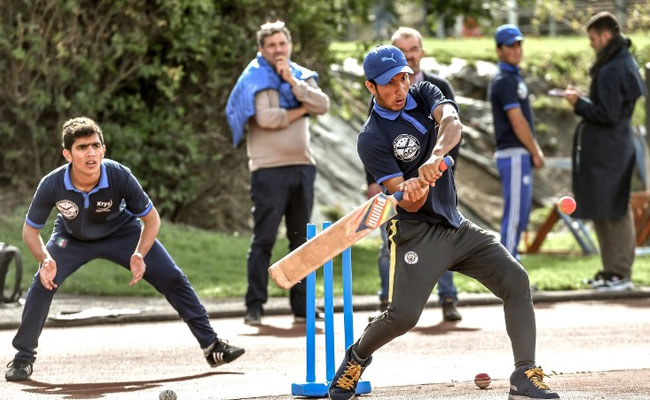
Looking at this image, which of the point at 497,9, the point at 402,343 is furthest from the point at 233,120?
the point at 497,9

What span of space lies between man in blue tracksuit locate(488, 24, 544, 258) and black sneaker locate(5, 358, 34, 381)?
16.7 feet

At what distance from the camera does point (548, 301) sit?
1256cm

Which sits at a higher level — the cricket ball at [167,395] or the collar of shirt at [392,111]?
the collar of shirt at [392,111]

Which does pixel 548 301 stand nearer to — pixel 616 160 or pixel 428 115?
pixel 616 160

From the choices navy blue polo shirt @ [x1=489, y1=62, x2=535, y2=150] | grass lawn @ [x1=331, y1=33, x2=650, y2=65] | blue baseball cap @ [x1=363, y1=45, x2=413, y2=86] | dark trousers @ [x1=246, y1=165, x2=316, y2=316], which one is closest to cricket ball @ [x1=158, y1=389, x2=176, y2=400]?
blue baseball cap @ [x1=363, y1=45, x2=413, y2=86]

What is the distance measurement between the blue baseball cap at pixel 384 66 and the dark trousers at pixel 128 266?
219cm

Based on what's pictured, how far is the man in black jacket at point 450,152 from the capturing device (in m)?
10.6

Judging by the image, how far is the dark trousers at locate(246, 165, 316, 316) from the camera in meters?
10.9

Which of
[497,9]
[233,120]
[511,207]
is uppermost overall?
[497,9]

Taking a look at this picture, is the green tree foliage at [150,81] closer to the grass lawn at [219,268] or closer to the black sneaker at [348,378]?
the grass lawn at [219,268]

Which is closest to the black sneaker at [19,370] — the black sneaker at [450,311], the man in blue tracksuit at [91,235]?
the man in blue tracksuit at [91,235]

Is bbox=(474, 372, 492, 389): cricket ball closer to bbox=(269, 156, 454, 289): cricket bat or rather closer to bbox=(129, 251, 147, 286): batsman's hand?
bbox=(269, 156, 454, 289): cricket bat

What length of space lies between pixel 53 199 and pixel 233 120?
2582mm

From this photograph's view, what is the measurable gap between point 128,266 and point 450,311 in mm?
3059
